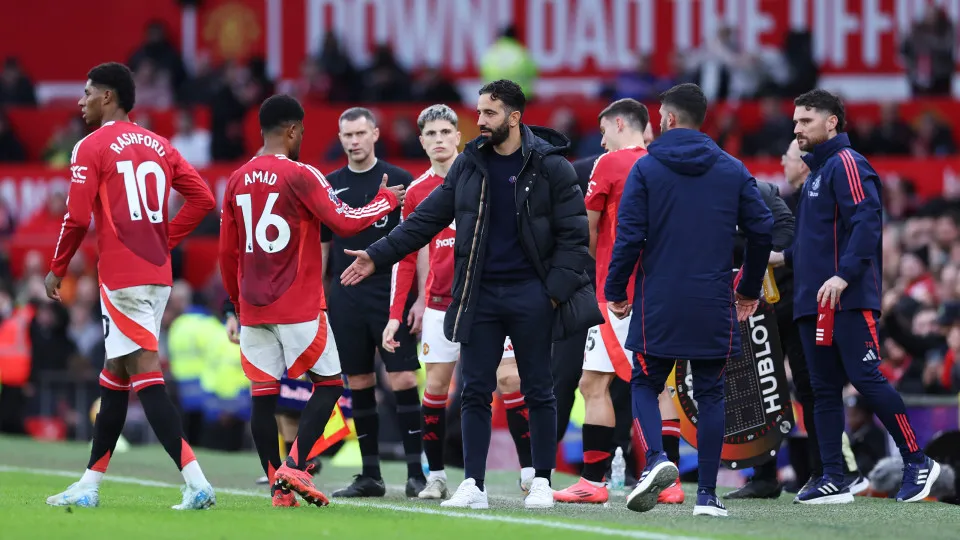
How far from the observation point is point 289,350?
29.2ft

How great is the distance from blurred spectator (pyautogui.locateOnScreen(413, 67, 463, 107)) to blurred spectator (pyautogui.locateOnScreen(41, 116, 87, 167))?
4.62 meters

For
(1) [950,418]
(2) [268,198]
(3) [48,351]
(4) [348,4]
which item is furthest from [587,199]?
(4) [348,4]

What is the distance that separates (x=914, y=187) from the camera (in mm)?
17578

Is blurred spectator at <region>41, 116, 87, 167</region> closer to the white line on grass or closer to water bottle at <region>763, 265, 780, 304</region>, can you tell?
the white line on grass

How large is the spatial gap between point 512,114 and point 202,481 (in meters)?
2.55

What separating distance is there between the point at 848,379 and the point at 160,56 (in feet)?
56.9

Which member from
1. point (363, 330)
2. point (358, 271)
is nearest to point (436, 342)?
point (363, 330)

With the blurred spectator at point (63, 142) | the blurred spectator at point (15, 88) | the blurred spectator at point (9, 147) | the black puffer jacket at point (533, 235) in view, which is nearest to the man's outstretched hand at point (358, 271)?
the black puffer jacket at point (533, 235)

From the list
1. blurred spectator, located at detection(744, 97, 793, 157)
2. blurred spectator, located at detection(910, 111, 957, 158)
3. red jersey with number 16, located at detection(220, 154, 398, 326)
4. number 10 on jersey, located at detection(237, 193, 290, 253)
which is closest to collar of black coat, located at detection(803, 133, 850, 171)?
red jersey with number 16, located at detection(220, 154, 398, 326)

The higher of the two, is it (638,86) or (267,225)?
(638,86)

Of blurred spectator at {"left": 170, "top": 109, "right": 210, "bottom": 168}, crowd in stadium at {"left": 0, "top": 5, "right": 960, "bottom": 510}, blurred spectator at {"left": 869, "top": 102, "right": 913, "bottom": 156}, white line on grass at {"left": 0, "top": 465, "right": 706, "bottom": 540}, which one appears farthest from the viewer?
blurred spectator at {"left": 170, "top": 109, "right": 210, "bottom": 168}

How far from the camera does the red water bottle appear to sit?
948 centimetres

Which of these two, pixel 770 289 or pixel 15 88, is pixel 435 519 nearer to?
pixel 770 289

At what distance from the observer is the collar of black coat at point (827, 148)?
9.68m
